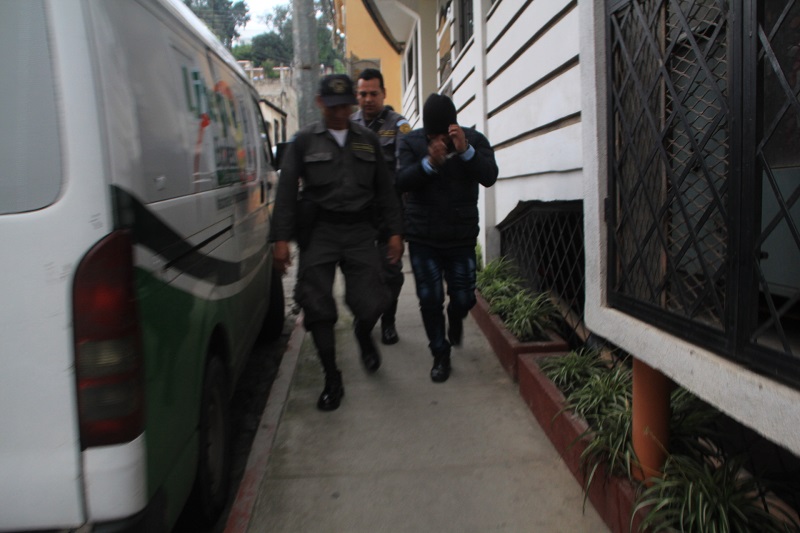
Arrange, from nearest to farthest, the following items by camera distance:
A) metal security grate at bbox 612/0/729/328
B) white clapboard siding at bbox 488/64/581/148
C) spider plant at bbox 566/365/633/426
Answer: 1. metal security grate at bbox 612/0/729/328
2. spider plant at bbox 566/365/633/426
3. white clapboard siding at bbox 488/64/581/148

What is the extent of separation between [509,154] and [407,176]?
226 centimetres

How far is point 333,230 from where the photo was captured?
3.96 meters

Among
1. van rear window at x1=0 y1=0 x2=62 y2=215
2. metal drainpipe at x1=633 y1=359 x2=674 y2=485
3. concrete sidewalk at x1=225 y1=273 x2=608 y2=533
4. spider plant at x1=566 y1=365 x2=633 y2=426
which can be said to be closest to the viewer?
van rear window at x1=0 y1=0 x2=62 y2=215

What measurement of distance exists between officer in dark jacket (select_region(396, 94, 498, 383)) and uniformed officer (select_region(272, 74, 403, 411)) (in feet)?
0.65

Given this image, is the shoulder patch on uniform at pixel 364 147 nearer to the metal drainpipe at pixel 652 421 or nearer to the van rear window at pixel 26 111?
the metal drainpipe at pixel 652 421

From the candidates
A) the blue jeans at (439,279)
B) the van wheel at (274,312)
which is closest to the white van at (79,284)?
the blue jeans at (439,279)

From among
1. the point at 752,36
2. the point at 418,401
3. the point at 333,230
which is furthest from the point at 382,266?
the point at 752,36

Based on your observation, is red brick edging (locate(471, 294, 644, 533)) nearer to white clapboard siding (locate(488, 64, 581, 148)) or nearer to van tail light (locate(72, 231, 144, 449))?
white clapboard siding (locate(488, 64, 581, 148))

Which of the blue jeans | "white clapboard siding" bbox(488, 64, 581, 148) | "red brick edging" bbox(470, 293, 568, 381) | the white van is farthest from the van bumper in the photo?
"white clapboard siding" bbox(488, 64, 581, 148)

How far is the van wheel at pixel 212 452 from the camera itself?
265 centimetres

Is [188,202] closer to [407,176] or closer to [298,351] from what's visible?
[407,176]

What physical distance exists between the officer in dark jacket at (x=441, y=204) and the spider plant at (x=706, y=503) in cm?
213

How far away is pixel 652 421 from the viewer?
2.51 m

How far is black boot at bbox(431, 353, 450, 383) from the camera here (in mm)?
4406
